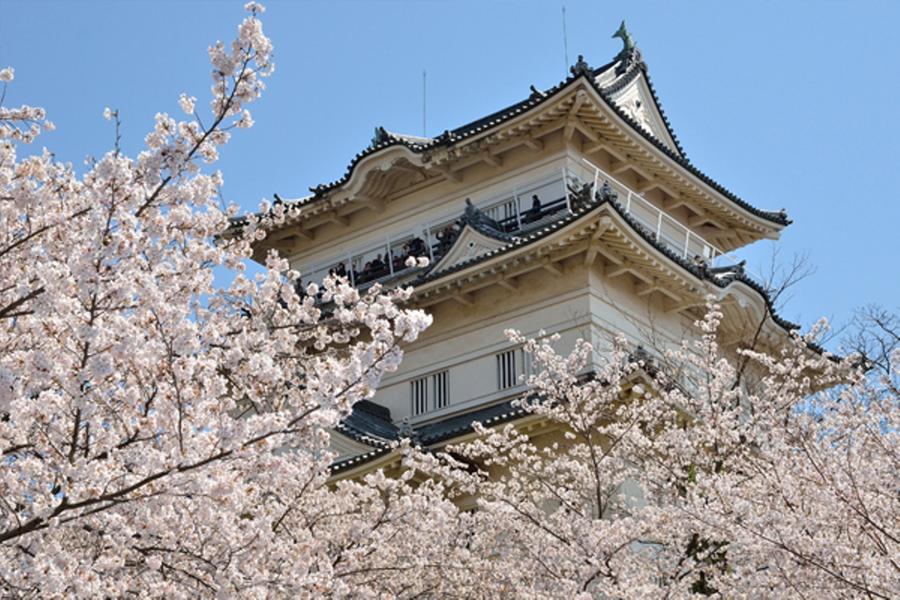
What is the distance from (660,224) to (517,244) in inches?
202

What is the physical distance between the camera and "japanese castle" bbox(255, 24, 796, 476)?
55.6 ft

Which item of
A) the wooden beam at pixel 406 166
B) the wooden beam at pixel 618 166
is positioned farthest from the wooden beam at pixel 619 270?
the wooden beam at pixel 406 166

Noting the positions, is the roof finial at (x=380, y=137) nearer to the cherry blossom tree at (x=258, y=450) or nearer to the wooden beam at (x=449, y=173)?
the wooden beam at (x=449, y=173)

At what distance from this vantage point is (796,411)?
40.9ft

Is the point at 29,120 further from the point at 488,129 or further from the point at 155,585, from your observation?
the point at 488,129

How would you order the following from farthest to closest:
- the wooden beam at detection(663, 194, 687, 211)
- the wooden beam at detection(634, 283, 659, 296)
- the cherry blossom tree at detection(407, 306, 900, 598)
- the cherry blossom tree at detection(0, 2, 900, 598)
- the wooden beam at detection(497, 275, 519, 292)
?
the wooden beam at detection(663, 194, 687, 211) < the wooden beam at detection(634, 283, 659, 296) < the wooden beam at detection(497, 275, 519, 292) < the cherry blossom tree at detection(407, 306, 900, 598) < the cherry blossom tree at detection(0, 2, 900, 598)

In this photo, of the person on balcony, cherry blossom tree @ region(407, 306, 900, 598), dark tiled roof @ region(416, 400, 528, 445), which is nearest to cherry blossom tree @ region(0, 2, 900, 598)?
cherry blossom tree @ region(407, 306, 900, 598)

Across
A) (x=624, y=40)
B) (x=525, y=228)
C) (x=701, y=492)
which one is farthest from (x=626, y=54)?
(x=701, y=492)

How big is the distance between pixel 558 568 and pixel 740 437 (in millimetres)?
2984

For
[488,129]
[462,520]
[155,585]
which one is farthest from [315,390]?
[488,129]

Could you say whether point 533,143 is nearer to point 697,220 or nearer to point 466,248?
point 466,248

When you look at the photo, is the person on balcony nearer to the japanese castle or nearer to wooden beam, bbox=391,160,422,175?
the japanese castle

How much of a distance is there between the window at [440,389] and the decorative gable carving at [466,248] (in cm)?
203

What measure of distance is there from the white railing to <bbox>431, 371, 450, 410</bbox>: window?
4992mm
